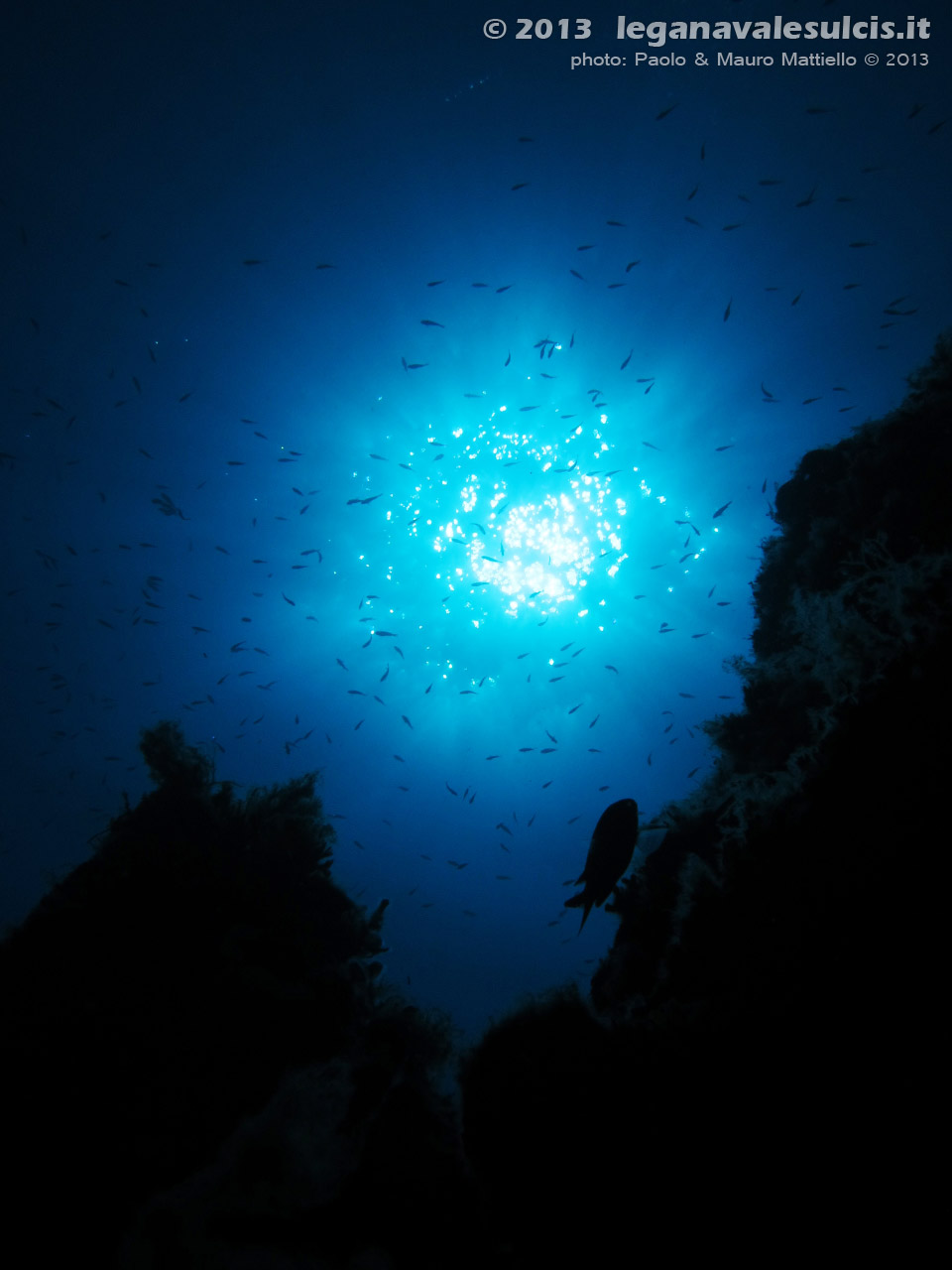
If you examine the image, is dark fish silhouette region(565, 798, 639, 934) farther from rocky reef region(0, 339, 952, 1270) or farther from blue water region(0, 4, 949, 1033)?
blue water region(0, 4, 949, 1033)

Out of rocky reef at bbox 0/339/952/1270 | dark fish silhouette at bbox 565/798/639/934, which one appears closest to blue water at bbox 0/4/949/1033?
rocky reef at bbox 0/339/952/1270

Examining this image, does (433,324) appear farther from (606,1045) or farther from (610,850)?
(606,1045)

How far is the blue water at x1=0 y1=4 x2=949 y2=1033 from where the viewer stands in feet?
38.4

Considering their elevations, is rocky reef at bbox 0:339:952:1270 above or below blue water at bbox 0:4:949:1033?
below

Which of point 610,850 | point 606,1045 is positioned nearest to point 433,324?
point 610,850

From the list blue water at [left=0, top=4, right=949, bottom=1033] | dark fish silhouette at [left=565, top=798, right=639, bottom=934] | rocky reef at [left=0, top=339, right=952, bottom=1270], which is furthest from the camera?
blue water at [left=0, top=4, right=949, bottom=1033]

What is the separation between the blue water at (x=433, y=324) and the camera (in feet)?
38.4

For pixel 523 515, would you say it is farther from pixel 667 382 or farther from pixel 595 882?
pixel 595 882

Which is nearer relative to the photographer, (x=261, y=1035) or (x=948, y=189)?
(x=261, y=1035)

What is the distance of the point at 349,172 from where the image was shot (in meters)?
12.9

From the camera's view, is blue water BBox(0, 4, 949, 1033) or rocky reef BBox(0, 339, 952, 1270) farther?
blue water BBox(0, 4, 949, 1033)

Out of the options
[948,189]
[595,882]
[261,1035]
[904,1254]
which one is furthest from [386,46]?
[904,1254]

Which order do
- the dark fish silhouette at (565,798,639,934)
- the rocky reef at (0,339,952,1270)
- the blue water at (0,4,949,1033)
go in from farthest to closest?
the blue water at (0,4,949,1033) < the dark fish silhouette at (565,798,639,934) < the rocky reef at (0,339,952,1270)

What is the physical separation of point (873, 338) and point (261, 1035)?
20771mm
